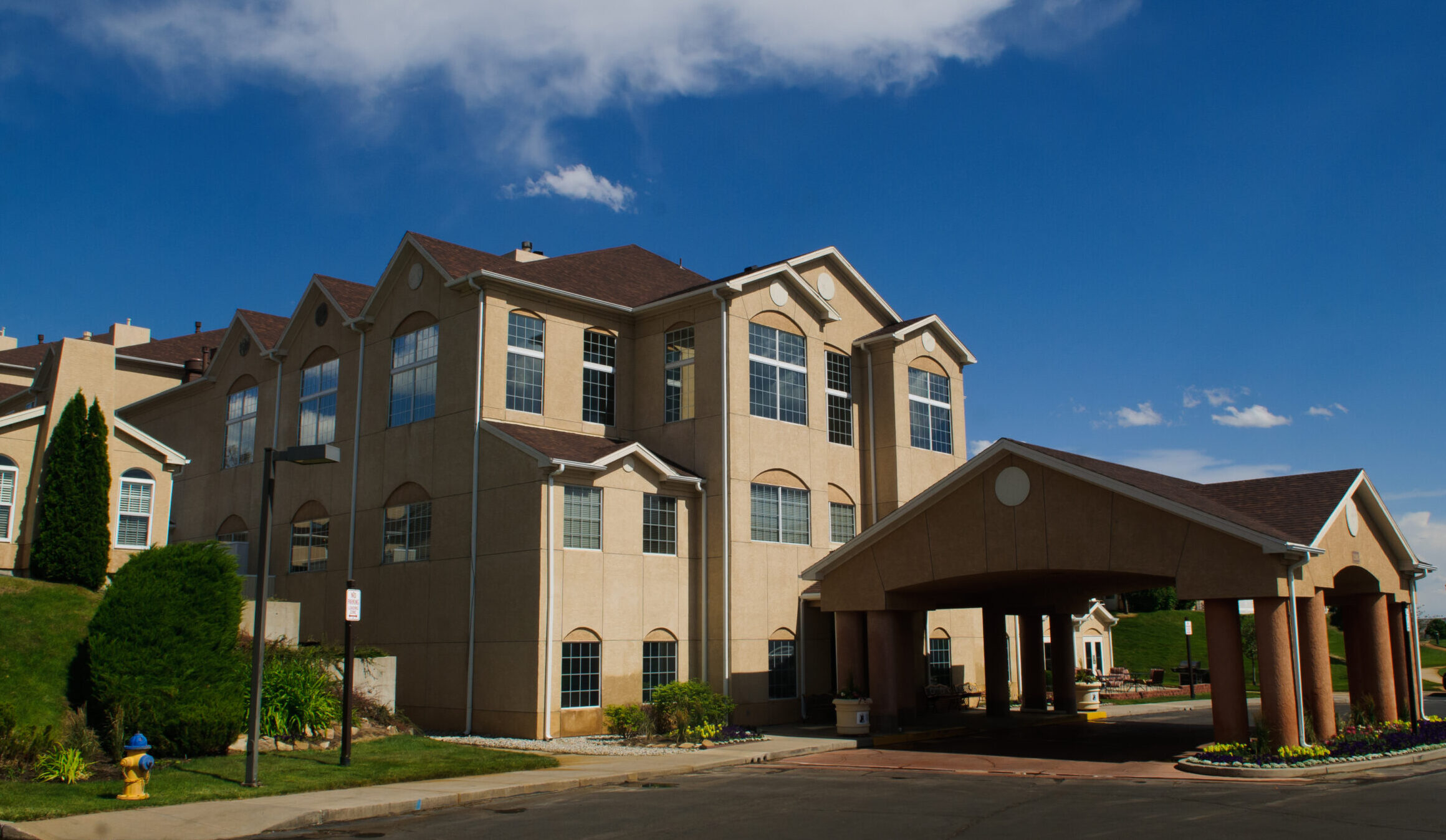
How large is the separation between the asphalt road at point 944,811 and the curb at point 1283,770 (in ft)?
1.48

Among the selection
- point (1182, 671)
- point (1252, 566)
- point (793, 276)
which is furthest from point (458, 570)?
point (1182, 671)

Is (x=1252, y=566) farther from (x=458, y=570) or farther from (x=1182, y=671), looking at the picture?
(x=1182, y=671)

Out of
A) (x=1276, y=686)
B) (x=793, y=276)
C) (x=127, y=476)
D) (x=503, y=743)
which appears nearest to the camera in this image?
(x=1276, y=686)

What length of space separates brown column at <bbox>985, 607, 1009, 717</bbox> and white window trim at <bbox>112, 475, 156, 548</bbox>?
22016 mm

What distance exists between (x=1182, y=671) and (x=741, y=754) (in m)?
38.6

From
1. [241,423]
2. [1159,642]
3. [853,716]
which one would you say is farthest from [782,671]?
[1159,642]

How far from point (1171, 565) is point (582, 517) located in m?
12.9

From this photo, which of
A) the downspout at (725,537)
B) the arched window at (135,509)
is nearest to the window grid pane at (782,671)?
the downspout at (725,537)

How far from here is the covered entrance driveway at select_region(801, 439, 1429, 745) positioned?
1875 centimetres

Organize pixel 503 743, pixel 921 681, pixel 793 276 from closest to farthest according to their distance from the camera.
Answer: pixel 503 743
pixel 793 276
pixel 921 681

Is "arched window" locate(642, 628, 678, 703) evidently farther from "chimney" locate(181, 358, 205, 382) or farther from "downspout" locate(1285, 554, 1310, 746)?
"chimney" locate(181, 358, 205, 382)

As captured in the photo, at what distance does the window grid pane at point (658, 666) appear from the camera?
26203 mm

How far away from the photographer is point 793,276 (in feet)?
97.9

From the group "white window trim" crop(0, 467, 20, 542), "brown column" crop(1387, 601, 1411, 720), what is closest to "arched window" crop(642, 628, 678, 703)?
"white window trim" crop(0, 467, 20, 542)
